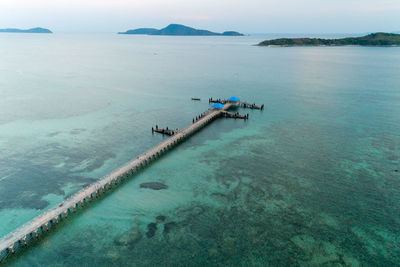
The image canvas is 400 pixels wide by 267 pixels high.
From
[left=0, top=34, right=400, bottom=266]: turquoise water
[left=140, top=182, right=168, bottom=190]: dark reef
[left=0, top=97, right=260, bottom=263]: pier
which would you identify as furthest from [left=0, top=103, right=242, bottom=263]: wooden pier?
[left=140, top=182, right=168, bottom=190]: dark reef

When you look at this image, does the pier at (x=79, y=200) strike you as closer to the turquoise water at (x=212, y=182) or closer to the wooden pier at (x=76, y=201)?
the wooden pier at (x=76, y=201)

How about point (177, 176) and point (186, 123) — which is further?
point (186, 123)

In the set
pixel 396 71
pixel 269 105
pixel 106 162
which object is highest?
pixel 396 71

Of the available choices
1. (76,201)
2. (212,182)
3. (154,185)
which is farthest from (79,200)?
(212,182)

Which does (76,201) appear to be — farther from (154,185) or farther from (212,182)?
(212,182)

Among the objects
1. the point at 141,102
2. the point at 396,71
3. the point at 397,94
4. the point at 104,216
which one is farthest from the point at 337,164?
the point at 396,71

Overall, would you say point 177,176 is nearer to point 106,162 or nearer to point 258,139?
point 106,162
